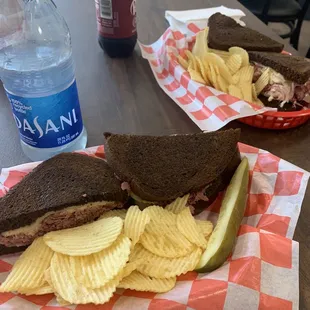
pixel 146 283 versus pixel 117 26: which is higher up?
pixel 117 26

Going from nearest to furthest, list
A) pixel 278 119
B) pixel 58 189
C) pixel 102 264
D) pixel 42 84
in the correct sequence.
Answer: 1. pixel 102 264
2. pixel 58 189
3. pixel 42 84
4. pixel 278 119

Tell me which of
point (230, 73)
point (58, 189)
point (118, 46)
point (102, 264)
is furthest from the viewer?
point (118, 46)

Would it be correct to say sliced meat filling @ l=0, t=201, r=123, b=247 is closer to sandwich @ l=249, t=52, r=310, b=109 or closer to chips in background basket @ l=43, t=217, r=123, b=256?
chips in background basket @ l=43, t=217, r=123, b=256

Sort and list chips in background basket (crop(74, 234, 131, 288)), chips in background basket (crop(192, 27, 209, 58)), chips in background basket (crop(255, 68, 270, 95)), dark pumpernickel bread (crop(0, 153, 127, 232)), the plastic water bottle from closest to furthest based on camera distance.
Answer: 1. chips in background basket (crop(74, 234, 131, 288))
2. dark pumpernickel bread (crop(0, 153, 127, 232))
3. the plastic water bottle
4. chips in background basket (crop(255, 68, 270, 95))
5. chips in background basket (crop(192, 27, 209, 58))

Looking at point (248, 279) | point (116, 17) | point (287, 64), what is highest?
point (116, 17)

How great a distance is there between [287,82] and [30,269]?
1002mm

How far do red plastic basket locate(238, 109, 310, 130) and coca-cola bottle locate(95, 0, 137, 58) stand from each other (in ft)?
1.82

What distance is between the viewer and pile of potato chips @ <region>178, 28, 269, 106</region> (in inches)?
52.2

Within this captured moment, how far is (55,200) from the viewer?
88cm

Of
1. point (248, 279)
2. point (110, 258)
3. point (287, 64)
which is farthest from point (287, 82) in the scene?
point (110, 258)

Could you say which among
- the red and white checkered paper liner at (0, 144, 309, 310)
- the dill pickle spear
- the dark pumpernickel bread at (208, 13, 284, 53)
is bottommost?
the red and white checkered paper liner at (0, 144, 309, 310)

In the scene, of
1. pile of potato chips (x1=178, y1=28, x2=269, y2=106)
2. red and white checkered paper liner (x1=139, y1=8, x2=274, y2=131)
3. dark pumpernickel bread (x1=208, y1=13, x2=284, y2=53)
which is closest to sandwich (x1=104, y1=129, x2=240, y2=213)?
red and white checkered paper liner (x1=139, y1=8, x2=274, y2=131)

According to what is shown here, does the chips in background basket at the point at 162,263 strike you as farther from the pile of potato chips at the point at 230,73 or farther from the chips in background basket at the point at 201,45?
the chips in background basket at the point at 201,45

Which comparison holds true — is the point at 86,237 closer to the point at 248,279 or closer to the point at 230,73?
the point at 248,279
